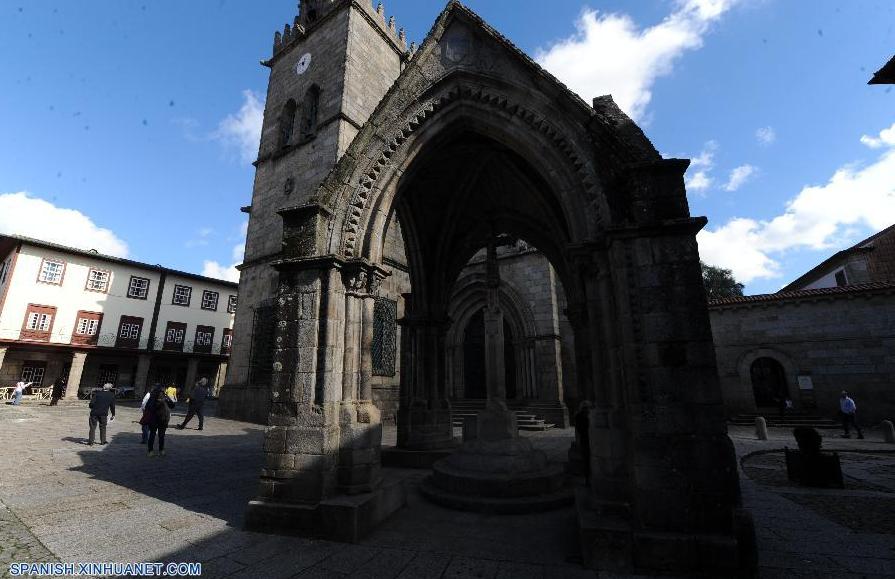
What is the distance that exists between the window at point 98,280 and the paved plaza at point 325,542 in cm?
2674

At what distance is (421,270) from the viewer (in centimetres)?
879

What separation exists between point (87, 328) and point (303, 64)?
81.1 feet

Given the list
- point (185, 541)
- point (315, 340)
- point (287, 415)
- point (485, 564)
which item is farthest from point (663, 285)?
point (185, 541)

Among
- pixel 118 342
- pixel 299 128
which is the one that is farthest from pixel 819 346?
pixel 118 342

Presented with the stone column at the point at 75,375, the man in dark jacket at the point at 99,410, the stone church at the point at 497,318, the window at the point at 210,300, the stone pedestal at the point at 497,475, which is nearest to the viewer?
the stone church at the point at 497,318

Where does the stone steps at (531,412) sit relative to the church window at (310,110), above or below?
below

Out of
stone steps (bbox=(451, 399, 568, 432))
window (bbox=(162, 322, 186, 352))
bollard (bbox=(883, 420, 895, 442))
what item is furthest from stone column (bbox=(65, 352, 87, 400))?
bollard (bbox=(883, 420, 895, 442))

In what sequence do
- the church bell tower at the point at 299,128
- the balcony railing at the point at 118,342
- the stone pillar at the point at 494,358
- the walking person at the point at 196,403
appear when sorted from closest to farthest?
1. the stone pillar at the point at 494,358
2. the walking person at the point at 196,403
3. the church bell tower at the point at 299,128
4. the balcony railing at the point at 118,342

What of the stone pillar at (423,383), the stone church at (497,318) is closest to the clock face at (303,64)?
the stone church at (497,318)

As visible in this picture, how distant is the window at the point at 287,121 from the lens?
19.9 meters

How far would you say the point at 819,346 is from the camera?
54.2 ft

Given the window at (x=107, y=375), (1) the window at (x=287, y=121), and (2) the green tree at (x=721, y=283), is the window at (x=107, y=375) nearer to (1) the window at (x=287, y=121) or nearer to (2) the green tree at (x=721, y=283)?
(1) the window at (x=287, y=121)

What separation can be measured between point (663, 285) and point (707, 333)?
0.63 meters

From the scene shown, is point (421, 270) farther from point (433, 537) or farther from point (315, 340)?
point (433, 537)
